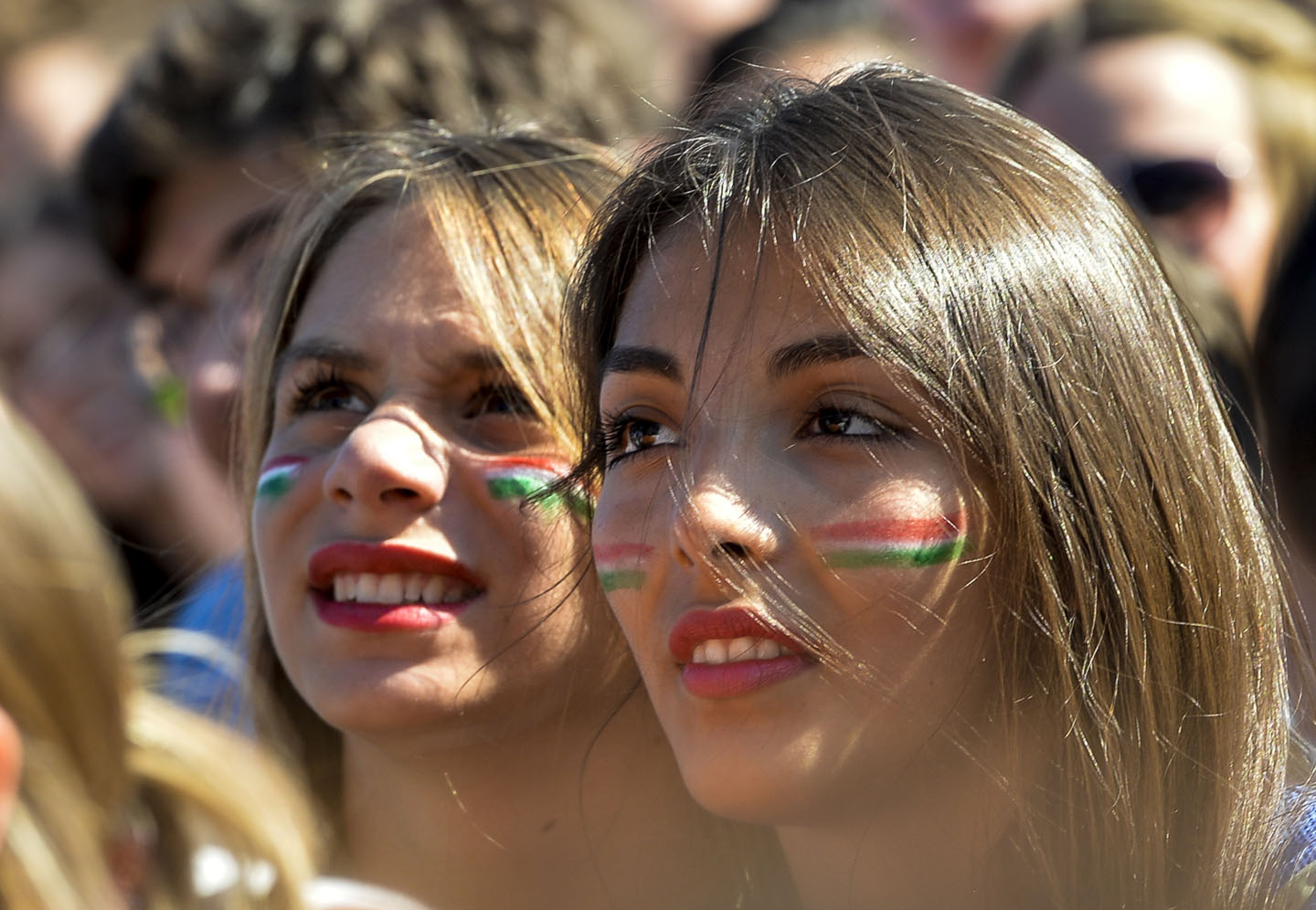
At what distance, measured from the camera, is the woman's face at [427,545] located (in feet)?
6.59

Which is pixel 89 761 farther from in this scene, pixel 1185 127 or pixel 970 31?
pixel 970 31

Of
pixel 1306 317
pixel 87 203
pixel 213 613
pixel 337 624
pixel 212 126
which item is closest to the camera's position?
pixel 337 624

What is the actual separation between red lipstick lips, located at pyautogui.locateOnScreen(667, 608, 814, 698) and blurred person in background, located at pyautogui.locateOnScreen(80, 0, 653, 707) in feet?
5.39

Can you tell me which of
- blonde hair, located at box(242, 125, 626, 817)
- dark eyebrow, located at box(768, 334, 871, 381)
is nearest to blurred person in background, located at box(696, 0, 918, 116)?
blonde hair, located at box(242, 125, 626, 817)

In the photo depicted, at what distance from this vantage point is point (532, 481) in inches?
79.8

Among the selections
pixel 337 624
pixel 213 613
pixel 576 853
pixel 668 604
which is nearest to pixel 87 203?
pixel 213 613

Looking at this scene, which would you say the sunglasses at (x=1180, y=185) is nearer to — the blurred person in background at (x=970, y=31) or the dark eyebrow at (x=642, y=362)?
the blurred person in background at (x=970, y=31)

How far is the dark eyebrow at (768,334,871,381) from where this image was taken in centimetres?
154

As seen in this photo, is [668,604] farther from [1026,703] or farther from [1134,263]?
[1134,263]

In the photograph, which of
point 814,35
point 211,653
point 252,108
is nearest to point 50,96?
point 252,108

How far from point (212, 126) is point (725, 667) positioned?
230 cm

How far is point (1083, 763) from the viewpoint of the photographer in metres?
1.57

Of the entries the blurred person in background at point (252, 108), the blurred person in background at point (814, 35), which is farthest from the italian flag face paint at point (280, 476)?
the blurred person in background at point (814, 35)

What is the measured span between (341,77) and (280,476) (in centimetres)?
141
